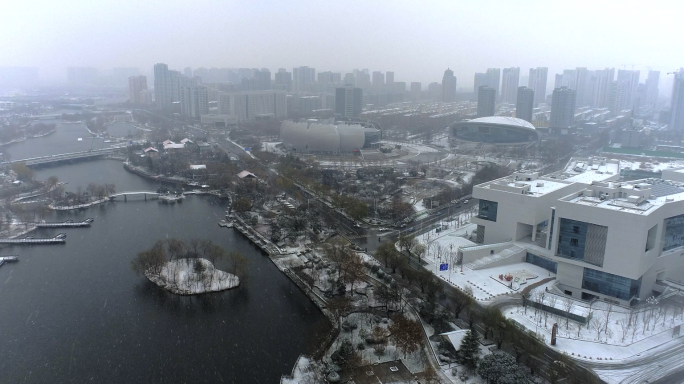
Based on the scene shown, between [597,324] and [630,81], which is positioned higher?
[630,81]

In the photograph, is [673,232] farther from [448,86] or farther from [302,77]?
[302,77]

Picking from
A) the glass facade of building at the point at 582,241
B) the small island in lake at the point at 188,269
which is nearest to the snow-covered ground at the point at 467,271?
the glass facade of building at the point at 582,241

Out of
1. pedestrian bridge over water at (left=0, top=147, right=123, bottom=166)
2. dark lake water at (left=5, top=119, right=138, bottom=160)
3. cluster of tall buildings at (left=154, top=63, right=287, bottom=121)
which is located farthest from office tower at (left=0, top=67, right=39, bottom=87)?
pedestrian bridge over water at (left=0, top=147, right=123, bottom=166)

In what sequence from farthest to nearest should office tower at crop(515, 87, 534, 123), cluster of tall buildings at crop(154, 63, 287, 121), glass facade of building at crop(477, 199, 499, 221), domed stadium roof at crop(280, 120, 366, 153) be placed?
cluster of tall buildings at crop(154, 63, 287, 121), office tower at crop(515, 87, 534, 123), domed stadium roof at crop(280, 120, 366, 153), glass facade of building at crop(477, 199, 499, 221)

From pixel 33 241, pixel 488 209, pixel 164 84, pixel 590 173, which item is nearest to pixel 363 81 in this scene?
pixel 164 84

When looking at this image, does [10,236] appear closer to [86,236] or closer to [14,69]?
[86,236]

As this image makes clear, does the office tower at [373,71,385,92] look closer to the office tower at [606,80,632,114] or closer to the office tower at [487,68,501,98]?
the office tower at [487,68,501,98]
